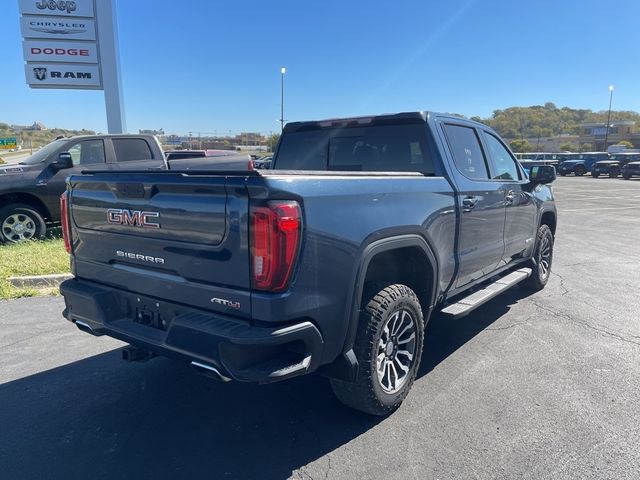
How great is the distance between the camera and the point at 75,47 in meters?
13.3

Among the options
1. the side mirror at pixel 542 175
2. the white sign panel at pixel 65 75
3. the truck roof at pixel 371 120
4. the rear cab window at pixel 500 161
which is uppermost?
the white sign panel at pixel 65 75

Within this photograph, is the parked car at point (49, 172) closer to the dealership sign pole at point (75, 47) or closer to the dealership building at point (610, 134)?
the dealership sign pole at point (75, 47)

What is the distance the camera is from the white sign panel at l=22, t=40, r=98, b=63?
13281mm

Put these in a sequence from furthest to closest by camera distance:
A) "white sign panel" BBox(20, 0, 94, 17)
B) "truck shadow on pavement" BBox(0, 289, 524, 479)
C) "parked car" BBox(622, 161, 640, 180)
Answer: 1. "parked car" BBox(622, 161, 640, 180)
2. "white sign panel" BBox(20, 0, 94, 17)
3. "truck shadow on pavement" BBox(0, 289, 524, 479)

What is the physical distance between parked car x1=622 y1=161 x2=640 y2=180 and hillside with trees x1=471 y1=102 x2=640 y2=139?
2273 inches

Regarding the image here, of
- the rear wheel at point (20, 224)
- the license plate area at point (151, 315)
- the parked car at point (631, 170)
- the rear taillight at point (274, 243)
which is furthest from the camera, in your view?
the parked car at point (631, 170)

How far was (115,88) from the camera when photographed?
43.9 feet

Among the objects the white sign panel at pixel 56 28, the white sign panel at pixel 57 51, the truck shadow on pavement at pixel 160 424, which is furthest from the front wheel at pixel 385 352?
the white sign panel at pixel 56 28

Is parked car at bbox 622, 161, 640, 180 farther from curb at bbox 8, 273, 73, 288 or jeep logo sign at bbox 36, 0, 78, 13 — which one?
curb at bbox 8, 273, 73, 288

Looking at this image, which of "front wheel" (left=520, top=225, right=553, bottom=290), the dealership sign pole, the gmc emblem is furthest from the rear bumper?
the dealership sign pole

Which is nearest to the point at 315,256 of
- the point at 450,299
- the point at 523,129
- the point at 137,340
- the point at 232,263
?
the point at 232,263

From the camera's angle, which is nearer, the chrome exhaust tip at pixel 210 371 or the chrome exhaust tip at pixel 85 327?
the chrome exhaust tip at pixel 210 371

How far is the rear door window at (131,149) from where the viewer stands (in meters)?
8.94

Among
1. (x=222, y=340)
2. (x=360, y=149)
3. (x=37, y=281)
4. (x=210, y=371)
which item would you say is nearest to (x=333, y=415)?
(x=210, y=371)
